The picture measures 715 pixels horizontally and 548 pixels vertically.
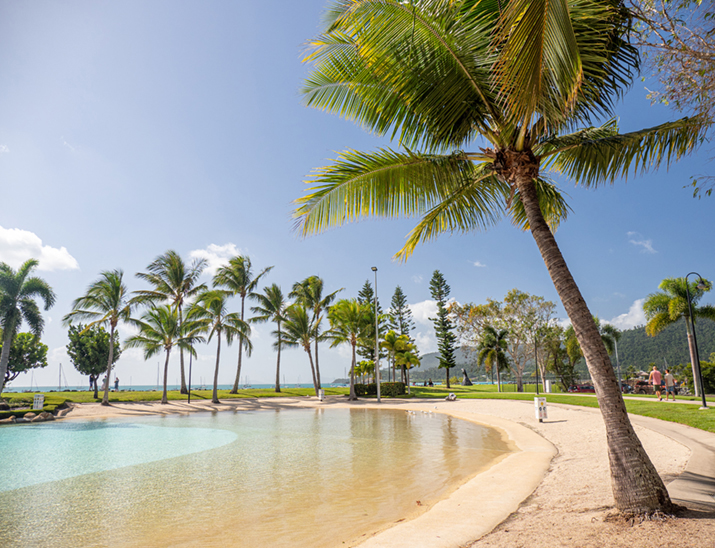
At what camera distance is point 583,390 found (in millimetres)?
27391

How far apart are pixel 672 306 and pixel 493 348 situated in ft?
48.5

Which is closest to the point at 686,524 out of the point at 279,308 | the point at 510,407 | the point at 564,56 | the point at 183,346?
the point at 564,56

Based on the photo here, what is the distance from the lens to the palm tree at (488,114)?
325cm

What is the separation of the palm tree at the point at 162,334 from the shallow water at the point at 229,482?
1312cm

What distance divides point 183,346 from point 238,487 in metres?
22.7

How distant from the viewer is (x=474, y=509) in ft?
15.0

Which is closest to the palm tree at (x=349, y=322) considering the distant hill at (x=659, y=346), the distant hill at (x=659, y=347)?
the distant hill at (x=659, y=347)

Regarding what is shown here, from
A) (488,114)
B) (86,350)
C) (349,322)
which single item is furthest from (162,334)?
(488,114)

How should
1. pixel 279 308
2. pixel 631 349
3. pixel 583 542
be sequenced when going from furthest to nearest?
1. pixel 631 349
2. pixel 279 308
3. pixel 583 542

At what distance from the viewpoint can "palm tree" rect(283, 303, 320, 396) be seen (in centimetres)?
3206

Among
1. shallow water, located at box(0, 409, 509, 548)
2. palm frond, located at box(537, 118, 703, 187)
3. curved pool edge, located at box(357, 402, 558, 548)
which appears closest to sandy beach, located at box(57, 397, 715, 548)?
curved pool edge, located at box(357, 402, 558, 548)

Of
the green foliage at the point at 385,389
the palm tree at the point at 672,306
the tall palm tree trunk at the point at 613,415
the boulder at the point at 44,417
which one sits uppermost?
the palm tree at the point at 672,306

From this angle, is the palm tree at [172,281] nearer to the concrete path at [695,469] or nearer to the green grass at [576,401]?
the green grass at [576,401]

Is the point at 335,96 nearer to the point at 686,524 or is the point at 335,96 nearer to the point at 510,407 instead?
the point at 686,524
